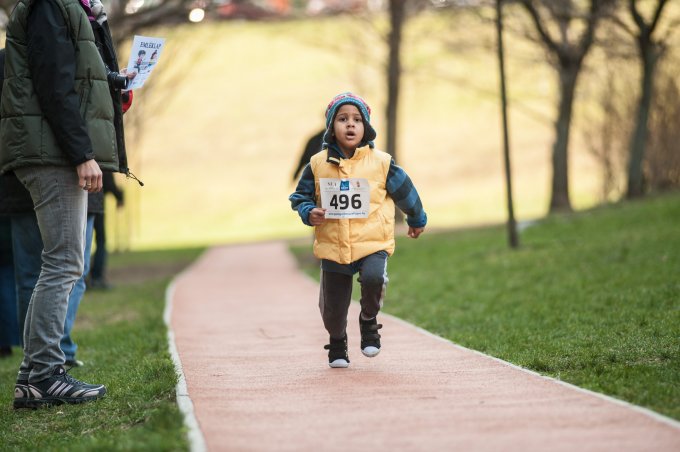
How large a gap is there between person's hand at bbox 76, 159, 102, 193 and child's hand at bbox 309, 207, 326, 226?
1323mm

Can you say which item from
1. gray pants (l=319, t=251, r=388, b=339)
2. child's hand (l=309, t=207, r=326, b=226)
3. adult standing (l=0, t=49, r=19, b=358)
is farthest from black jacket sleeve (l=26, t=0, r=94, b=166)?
adult standing (l=0, t=49, r=19, b=358)

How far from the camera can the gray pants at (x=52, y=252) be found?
605 cm

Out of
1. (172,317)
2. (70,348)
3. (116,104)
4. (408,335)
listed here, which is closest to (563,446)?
(116,104)

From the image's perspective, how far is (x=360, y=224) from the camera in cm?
679

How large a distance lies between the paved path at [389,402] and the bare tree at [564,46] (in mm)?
14416

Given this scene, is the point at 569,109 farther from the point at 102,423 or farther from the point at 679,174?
the point at 102,423

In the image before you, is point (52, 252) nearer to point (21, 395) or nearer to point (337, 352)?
point (21, 395)

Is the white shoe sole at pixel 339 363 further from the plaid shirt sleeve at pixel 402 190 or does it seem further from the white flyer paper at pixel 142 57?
the white flyer paper at pixel 142 57

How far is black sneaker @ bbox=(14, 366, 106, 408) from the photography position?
6.20 meters

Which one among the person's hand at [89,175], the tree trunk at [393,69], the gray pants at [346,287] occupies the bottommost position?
the gray pants at [346,287]

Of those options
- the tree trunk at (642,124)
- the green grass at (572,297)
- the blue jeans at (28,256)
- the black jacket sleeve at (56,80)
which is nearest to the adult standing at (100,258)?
the green grass at (572,297)

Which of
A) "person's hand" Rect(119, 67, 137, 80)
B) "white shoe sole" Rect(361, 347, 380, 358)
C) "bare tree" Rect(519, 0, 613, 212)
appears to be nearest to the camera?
"person's hand" Rect(119, 67, 137, 80)

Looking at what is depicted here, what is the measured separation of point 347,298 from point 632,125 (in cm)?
2026

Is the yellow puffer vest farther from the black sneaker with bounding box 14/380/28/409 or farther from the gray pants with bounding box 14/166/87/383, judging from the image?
the black sneaker with bounding box 14/380/28/409
